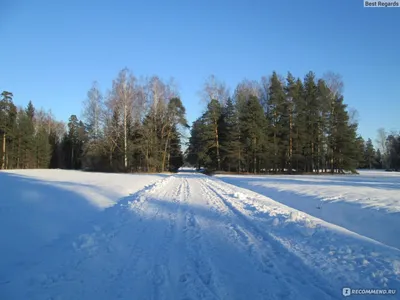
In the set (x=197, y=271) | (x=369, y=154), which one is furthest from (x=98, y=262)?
(x=369, y=154)

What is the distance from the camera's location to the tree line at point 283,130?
39688mm

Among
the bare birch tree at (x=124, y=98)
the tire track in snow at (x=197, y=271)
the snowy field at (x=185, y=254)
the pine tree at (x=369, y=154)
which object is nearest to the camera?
the tire track in snow at (x=197, y=271)

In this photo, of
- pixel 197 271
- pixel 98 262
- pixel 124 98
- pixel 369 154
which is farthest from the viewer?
pixel 369 154

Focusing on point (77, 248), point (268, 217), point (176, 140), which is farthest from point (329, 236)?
point (176, 140)

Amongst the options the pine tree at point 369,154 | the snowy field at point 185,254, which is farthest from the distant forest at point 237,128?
Result: the pine tree at point 369,154

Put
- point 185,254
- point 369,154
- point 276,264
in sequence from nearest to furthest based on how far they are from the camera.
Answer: point 276,264 → point 185,254 → point 369,154

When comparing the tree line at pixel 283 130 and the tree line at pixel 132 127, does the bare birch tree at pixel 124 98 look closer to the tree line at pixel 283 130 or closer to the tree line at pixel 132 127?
the tree line at pixel 132 127

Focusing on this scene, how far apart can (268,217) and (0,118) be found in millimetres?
62102

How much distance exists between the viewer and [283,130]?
1629 inches

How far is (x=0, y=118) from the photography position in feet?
171

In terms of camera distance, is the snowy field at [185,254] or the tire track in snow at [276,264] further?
the snowy field at [185,254]

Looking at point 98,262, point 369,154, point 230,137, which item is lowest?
point 98,262

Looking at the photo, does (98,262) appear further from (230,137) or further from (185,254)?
(230,137)

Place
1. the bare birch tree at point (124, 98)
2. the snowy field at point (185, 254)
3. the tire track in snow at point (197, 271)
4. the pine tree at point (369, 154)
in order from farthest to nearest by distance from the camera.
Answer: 1. the pine tree at point (369, 154)
2. the bare birch tree at point (124, 98)
3. the snowy field at point (185, 254)
4. the tire track in snow at point (197, 271)
